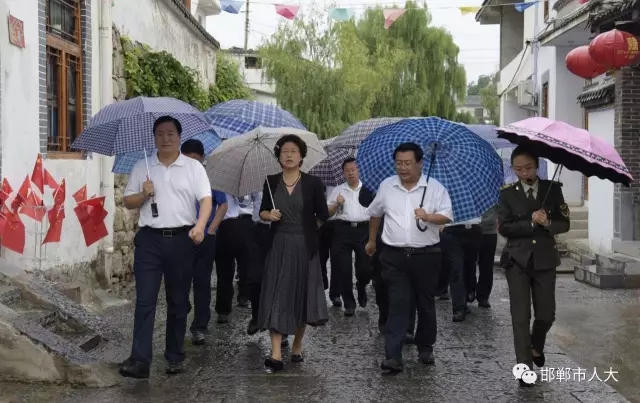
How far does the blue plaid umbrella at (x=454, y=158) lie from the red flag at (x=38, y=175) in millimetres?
3347

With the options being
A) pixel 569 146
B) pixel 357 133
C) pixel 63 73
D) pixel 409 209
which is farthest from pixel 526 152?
pixel 63 73

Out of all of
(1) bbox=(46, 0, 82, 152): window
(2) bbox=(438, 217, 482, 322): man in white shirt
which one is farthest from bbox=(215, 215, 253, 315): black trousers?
(1) bbox=(46, 0, 82, 152): window

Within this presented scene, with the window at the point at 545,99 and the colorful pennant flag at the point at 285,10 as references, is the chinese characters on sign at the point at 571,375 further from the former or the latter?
the window at the point at 545,99

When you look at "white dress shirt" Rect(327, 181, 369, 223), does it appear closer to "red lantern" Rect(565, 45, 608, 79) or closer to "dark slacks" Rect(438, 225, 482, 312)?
"dark slacks" Rect(438, 225, 482, 312)

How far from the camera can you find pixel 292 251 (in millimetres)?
7387

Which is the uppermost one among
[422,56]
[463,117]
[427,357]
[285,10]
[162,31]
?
[422,56]

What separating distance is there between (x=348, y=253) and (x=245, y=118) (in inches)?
83.1

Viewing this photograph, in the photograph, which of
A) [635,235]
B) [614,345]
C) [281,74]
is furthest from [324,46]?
[614,345]

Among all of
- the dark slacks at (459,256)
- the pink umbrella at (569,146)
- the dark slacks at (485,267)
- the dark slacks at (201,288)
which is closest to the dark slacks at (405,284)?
the pink umbrella at (569,146)

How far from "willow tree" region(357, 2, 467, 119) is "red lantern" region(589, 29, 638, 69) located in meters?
24.6

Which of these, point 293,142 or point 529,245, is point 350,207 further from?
point 529,245

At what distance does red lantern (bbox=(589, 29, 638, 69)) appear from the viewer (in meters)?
12.0

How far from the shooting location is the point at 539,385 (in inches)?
269

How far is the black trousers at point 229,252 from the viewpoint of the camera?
9.55m
